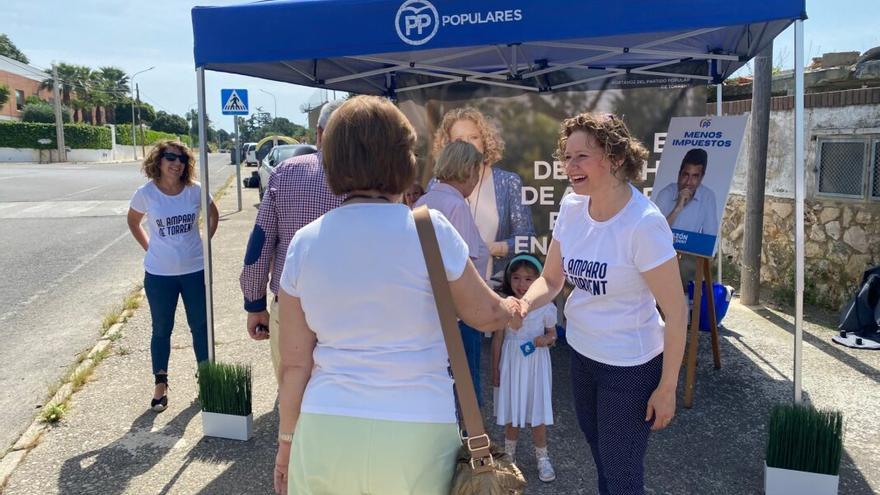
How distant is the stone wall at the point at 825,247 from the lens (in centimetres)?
591

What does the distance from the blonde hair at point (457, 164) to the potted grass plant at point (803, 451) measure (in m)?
1.90

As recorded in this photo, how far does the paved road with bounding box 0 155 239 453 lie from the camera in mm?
4840

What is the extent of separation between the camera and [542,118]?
5.60 metres

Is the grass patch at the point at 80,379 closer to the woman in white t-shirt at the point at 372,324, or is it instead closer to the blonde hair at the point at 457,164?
the blonde hair at the point at 457,164

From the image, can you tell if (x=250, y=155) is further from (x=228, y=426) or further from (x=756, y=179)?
(x=228, y=426)

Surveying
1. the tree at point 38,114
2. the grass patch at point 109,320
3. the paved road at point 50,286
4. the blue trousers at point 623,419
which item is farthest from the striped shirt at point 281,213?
the tree at point 38,114

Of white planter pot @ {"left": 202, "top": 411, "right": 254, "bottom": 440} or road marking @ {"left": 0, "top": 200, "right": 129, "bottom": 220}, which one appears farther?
road marking @ {"left": 0, "top": 200, "right": 129, "bottom": 220}

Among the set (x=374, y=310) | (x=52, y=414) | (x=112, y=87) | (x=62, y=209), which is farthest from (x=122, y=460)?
(x=112, y=87)

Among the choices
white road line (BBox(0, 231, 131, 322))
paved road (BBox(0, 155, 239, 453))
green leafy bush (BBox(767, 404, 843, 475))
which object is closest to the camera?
green leafy bush (BBox(767, 404, 843, 475))

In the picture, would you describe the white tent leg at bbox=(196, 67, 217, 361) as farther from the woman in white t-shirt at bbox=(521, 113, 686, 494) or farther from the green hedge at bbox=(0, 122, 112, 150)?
the green hedge at bbox=(0, 122, 112, 150)

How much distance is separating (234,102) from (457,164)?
1156 cm

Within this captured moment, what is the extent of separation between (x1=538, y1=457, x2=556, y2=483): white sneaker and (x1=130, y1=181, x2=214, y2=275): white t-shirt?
2.50 meters

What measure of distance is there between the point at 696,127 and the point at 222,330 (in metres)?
4.57

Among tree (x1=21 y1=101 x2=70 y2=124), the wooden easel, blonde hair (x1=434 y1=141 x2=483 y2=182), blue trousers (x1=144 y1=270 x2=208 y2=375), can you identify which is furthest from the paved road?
tree (x1=21 y1=101 x2=70 y2=124)
